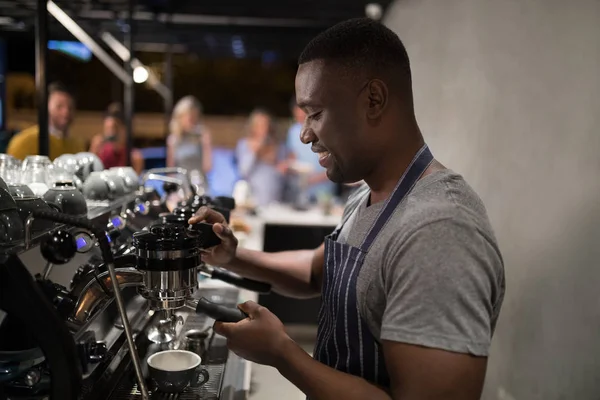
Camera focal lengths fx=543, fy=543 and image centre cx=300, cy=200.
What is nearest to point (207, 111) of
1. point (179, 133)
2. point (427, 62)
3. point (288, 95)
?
point (288, 95)

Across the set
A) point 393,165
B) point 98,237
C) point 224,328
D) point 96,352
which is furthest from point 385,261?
point 96,352

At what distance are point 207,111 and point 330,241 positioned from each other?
1464 centimetres

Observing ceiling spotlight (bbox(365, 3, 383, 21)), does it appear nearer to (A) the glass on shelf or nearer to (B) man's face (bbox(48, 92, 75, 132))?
(B) man's face (bbox(48, 92, 75, 132))

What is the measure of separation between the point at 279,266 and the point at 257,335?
604mm

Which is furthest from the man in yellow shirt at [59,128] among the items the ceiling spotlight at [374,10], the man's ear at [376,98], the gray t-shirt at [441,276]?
the gray t-shirt at [441,276]

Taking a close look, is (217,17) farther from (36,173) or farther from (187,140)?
(36,173)

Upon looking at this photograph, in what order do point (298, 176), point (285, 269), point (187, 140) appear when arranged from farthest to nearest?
point (187, 140) < point (298, 176) < point (285, 269)

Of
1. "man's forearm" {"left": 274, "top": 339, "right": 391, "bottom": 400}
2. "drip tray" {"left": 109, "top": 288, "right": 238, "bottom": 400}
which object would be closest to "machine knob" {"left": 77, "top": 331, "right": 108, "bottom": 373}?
"drip tray" {"left": 109, "top": 288, "right": 238, "bottom": 400}

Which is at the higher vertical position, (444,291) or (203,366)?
(444,291)

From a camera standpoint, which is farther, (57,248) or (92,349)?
(92,349)

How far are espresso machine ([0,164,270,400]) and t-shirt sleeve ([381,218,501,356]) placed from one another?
15.0 inches

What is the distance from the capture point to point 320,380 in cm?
96

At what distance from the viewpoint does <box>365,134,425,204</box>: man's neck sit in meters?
1.09

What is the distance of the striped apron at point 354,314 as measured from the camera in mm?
1029
